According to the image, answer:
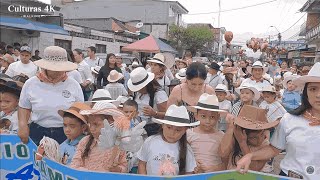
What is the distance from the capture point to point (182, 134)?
2934 millimetres

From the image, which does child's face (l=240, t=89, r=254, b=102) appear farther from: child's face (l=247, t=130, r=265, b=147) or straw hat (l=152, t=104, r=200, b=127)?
straw hat (l=152, t=104, r=200, b=127)

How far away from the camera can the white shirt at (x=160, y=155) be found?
111 inches

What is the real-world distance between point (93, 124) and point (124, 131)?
22.6 inches

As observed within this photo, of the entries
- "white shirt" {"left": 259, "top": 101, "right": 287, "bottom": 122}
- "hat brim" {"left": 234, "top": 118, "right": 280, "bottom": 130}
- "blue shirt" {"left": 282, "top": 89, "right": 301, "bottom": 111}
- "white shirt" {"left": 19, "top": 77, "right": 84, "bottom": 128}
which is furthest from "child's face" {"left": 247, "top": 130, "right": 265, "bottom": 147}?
"blue shirt" {"left": 282, "top": 89, "right": 301, "bottom": 111}

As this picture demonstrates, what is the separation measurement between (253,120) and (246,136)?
0.13 metres

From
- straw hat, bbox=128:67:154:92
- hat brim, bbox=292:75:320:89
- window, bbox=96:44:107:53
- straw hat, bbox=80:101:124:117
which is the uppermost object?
window, bbox=96:44:107:53

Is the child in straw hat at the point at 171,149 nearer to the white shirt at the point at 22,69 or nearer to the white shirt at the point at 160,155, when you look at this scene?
the white shirt at the point at 160,155

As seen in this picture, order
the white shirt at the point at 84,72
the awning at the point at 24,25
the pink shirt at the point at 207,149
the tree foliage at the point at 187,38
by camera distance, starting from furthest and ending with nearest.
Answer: the tree foliage at the point at 187,38 < the awning at the point at 24,25 < the white shirt at the point at 84,72 < the pink shirt at the point at 207,149

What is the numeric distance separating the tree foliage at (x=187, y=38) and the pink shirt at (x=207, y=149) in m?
36.3

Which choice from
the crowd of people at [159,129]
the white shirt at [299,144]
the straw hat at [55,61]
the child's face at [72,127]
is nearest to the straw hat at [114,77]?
the crowd of people at [159,129]

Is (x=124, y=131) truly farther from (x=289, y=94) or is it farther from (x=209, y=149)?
(x=289, y=94)

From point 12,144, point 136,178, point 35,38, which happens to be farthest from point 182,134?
point 35,38

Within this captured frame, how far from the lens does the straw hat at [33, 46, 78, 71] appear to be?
3434 mm

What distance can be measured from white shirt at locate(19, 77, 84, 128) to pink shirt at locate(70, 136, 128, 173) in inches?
24.2
